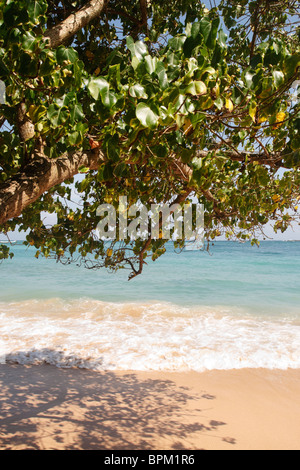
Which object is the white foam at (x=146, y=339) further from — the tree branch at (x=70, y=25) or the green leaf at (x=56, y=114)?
the green leaf at (x=56, y=114)

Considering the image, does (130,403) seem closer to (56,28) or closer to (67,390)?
(67,390)

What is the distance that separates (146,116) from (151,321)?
9.82m

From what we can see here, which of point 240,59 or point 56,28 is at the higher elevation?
point 240,59

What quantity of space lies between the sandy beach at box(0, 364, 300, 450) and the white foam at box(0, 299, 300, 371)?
41cm

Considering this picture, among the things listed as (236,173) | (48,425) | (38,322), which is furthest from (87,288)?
(236,173)

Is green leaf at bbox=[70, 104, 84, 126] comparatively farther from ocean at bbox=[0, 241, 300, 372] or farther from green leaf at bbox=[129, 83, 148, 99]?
ocean at bbox=[0, 241, 300, 372]

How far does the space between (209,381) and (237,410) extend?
1032 mm

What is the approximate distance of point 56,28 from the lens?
2527 millimetres

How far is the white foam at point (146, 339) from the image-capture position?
688 centimetres

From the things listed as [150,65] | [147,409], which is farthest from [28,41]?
[147,409]

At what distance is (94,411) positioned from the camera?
4.95 meters

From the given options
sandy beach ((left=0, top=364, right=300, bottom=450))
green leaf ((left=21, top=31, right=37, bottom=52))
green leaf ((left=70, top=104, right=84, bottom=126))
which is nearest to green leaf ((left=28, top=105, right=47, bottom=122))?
green leaf ((left=21, top=31, right=37, bottom=52))

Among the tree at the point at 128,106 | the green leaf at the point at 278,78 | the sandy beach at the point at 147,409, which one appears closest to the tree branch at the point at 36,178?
the tree at the point at 128,106

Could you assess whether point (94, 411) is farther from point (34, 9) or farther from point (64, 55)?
point (34, 9)
